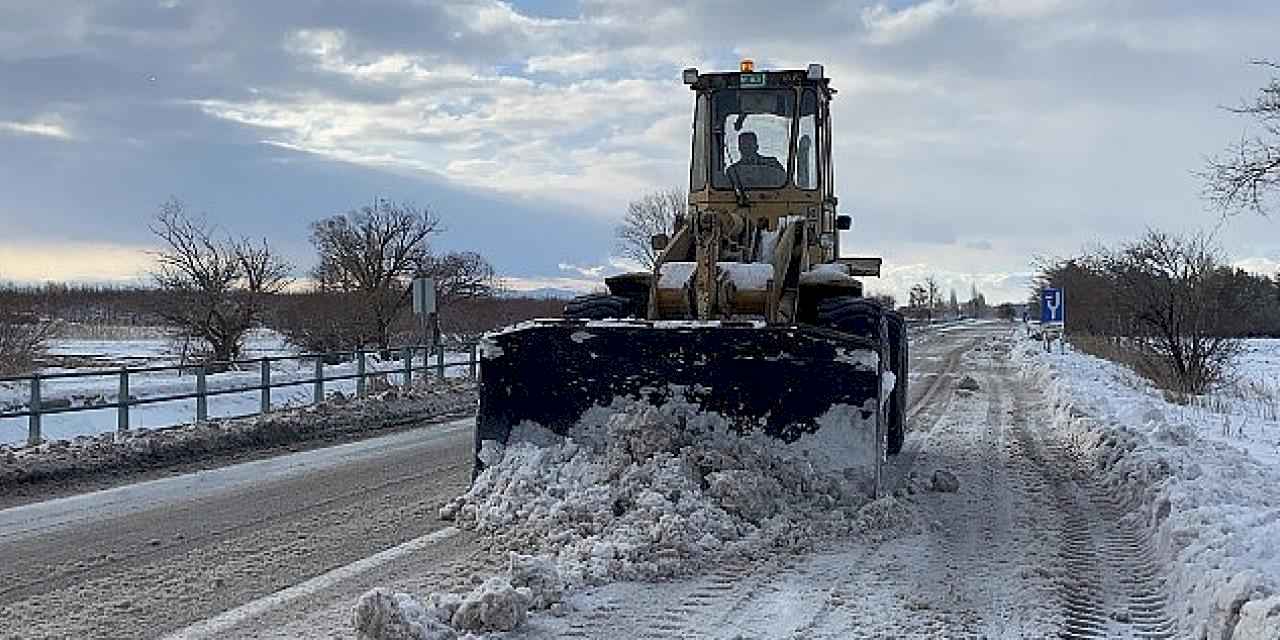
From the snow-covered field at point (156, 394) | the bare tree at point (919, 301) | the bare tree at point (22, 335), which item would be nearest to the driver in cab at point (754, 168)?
the snow-covered field at point (156, 394)

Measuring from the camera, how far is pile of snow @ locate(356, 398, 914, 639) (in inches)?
271

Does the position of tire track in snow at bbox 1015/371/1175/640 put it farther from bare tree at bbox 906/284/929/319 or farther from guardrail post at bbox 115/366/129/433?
bare tree at bbox 906/284/929/319

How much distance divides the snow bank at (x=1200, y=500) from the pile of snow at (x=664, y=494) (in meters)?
1.73

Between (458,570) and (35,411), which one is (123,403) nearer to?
(35,411)

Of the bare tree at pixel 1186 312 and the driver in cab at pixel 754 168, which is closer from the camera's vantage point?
the driver in cab at pixel 754 168

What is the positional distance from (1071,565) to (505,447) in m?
3.74

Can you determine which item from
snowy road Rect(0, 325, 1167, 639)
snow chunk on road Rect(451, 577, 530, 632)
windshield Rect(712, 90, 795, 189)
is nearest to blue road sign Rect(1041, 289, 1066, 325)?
snowy road Rect(0, 325, 1167, 639)

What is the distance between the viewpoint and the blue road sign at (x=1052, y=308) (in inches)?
1219

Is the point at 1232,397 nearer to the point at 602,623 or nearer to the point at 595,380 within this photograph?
the point at 595,380

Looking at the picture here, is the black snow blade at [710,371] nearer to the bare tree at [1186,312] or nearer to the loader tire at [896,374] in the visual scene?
the loader tire at [896,374]

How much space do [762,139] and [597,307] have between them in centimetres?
217

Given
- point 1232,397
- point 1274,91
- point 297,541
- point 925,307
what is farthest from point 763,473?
point 925,307

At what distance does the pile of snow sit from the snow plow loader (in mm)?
101

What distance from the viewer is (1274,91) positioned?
16531 mm
